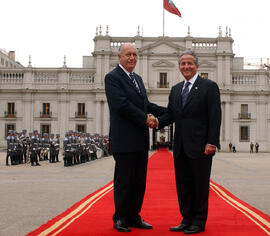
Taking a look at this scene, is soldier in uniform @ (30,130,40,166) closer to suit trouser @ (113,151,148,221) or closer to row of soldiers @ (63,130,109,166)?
row of soldiers @ (63,130,109,166)

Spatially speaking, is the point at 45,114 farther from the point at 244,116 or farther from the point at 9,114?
the point at 244,116

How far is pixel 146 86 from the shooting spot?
4784 cm

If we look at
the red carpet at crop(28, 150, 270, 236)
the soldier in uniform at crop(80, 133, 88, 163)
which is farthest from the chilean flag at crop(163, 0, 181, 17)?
the red carpet at crop(28, 150, 270, 236)

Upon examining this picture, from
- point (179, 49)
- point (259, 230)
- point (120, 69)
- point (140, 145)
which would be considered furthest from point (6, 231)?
point (179, 49)

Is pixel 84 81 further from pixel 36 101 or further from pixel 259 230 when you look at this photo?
pixel 259 230

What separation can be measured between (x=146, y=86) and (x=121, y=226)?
42842 millimetres

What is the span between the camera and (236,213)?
6574 mm

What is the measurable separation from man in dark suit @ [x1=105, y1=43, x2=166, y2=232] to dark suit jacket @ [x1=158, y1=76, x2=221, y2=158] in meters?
0.45

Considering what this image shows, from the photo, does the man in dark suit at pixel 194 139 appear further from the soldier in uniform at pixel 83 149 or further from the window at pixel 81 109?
the window at pixel 81 109

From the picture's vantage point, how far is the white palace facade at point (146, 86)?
47.8 meters

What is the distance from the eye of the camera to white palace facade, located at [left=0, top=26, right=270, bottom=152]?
4778 centimetres

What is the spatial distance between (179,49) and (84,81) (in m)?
11.4

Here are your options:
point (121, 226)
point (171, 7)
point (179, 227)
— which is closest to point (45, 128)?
point (171, 7)

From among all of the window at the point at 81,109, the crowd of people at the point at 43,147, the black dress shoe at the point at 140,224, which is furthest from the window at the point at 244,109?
the black dress shoe at the point at 140,224
